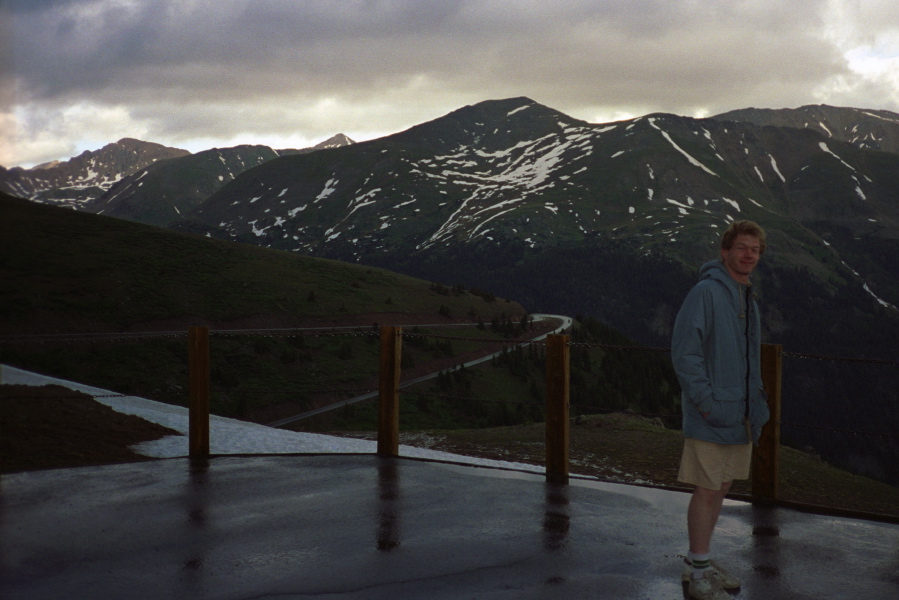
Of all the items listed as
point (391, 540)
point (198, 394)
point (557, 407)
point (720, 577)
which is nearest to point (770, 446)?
point (557, 407)

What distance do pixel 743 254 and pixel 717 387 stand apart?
0.92 m

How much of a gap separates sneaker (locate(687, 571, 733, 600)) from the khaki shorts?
1.97ft

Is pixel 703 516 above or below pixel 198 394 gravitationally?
below

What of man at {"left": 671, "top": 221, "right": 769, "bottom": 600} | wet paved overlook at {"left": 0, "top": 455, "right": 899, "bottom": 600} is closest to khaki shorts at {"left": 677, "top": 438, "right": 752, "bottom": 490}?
man at {"left": 671, "top": 221, "right": 769, "bottom": 600}

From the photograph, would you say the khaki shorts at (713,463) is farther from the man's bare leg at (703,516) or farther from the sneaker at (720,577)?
the sneaker at (720,577)

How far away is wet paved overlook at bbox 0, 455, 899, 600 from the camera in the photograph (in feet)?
16.9

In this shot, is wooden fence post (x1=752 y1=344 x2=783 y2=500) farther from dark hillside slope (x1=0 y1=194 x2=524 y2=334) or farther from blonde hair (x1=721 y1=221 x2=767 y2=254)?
dark hillside slope (x1=0 y1=194 x2=524 y2=334)

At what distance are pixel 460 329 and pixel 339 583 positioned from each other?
2782 inches

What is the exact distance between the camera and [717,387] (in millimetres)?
4918

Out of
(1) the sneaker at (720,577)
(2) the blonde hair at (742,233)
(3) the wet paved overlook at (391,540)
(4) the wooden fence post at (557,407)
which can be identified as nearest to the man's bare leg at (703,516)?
(1) the sneaker at (720,577)

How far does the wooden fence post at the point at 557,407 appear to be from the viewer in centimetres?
859

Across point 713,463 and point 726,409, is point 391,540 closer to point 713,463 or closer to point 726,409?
point 713,463

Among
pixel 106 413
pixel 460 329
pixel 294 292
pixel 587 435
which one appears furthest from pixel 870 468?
pixel 106 413

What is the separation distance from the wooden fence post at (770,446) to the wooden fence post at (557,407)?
6.72 feet
